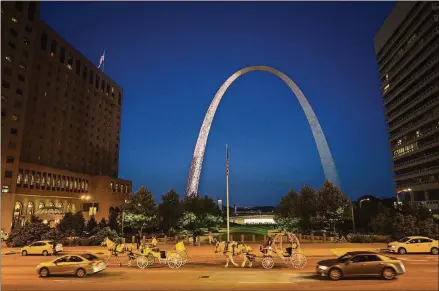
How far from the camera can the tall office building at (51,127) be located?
80.7m

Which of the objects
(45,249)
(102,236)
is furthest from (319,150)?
(45,249)

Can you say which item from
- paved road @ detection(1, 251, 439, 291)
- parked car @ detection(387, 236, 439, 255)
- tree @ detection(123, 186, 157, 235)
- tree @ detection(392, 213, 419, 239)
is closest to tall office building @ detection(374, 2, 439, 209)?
tree @ detection(123, 186, 157, 235)

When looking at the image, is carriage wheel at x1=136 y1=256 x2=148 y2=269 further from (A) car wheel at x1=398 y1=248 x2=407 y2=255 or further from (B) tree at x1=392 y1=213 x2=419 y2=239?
(B) tree at x1=392 y1=213 x2=419 y2=239

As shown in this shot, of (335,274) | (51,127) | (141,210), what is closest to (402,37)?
(141,210)

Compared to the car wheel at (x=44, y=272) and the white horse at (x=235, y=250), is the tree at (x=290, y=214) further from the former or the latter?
the car wheel at (x=44, y=272)

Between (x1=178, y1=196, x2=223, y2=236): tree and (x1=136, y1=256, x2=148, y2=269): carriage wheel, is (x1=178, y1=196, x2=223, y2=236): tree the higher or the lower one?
the higher one

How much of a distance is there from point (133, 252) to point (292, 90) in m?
70.9

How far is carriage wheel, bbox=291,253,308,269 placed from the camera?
58.7ft

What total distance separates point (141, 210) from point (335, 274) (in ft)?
147

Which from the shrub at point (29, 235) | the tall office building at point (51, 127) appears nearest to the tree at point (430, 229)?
the shrub at point (29, 235)

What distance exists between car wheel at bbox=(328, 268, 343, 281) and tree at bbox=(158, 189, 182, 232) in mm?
47239

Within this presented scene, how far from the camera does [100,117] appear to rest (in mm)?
136125

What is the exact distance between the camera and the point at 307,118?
8375 cm

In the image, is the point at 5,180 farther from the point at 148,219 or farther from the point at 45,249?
the point at 45,249
